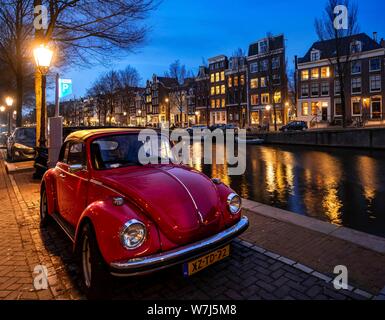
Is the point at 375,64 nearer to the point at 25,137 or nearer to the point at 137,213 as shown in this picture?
the point at 25,137

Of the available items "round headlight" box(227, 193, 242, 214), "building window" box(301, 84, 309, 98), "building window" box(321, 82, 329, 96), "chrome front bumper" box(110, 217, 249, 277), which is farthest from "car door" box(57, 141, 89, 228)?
"building window" box(301, 84, 309, 98)

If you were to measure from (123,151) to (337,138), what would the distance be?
25838 millimetres

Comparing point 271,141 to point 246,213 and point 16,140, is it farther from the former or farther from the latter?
point 246,213

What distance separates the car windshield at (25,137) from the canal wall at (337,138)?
22.6m

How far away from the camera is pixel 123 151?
14.1 feet

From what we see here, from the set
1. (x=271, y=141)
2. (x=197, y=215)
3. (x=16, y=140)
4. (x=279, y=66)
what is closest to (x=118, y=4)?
(x=16, y=140)

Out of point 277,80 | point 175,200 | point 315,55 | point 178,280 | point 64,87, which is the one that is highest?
point 315,55

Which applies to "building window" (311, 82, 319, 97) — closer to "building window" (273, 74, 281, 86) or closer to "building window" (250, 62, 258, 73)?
"building window" (273, 74, 281, 86)

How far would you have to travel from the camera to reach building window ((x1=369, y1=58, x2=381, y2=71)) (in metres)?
42.7

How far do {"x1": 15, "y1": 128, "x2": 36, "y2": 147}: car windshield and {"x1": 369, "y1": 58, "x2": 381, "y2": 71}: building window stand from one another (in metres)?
44.7

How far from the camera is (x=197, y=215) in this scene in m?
3.37

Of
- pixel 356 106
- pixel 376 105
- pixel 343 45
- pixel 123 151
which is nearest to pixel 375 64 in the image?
pixel 376 105

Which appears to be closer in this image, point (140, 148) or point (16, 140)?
point (140, 148)

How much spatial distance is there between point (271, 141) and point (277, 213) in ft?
87.7
